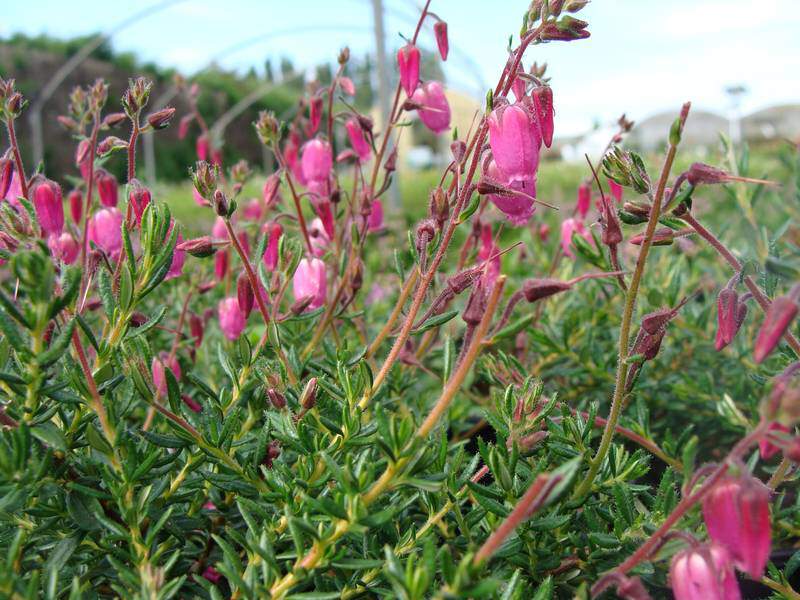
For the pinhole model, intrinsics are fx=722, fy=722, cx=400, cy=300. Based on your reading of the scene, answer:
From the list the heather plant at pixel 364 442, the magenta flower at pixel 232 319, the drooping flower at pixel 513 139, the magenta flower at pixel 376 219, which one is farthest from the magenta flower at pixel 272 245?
the drooping flower at pixel 513 139

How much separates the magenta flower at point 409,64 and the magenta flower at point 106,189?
57 cm

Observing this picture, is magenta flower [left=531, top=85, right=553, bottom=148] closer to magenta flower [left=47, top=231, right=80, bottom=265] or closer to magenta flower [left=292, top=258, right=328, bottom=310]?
magenta flower [left=292, top=258, right=328, bottom=310]

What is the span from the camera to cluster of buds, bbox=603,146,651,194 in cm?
91

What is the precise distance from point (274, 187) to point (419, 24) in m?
0.43

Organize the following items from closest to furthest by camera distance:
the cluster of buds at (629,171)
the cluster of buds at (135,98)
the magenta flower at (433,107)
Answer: the cluster of buds at (629,171)
the cluster of buds at (135,98)
the magenta flower at (433,107)

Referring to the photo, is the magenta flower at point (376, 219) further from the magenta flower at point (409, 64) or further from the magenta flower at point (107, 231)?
the magenta flower at point (107, 231)

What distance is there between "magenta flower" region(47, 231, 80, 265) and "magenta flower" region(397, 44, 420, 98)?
0.65 metres

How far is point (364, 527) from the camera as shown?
0.74m

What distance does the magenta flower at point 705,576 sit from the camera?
67cm

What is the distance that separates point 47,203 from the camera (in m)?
1.14

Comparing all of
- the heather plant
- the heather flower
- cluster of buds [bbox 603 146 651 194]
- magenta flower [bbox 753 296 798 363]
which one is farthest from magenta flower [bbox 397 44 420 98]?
magenta flower [bbox 753 296 798 363]

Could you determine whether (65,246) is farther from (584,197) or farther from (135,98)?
(584,197)

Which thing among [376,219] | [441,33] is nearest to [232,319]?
[376,219]

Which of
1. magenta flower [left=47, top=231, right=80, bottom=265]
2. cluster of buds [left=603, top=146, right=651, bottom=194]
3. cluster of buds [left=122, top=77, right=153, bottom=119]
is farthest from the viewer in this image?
magenta flower [left=47, top=231, right=80, bottom=265]
